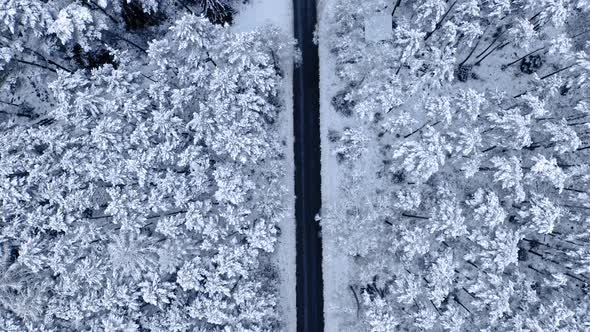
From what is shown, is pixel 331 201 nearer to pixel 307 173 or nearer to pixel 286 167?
pixel 307 173

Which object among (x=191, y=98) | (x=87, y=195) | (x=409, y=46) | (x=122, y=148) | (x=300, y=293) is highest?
(x=409, y=46)

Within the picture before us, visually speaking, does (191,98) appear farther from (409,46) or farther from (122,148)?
(409,46)

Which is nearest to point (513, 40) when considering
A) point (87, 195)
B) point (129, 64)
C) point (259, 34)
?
point (259, 34)

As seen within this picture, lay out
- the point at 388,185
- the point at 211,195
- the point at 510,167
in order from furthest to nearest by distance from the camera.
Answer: the point at 388,185 < the point at 211,195 < the point at 510,167

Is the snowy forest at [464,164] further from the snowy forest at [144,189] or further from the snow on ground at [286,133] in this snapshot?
the snowy forest at [144,189]

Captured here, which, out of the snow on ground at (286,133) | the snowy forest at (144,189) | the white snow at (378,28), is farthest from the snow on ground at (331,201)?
the snowy forest at (144,189)

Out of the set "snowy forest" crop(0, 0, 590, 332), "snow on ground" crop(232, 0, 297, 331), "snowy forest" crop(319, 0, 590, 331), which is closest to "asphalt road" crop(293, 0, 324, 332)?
"snowy forest" crop(0, 0, 590, 332)
